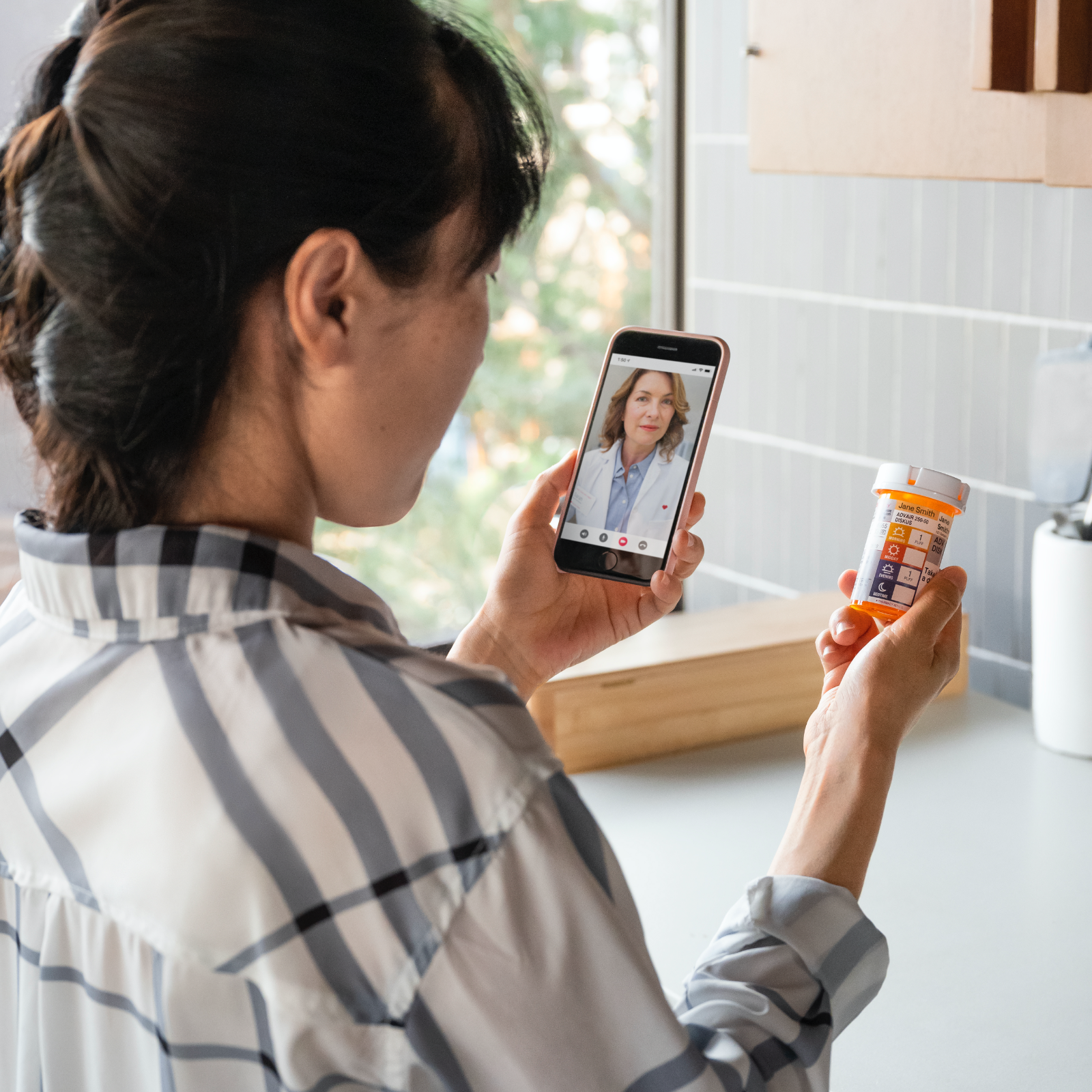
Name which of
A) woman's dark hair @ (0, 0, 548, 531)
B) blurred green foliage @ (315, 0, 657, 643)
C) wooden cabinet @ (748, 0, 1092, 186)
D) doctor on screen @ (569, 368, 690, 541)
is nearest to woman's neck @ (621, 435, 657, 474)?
doctor on screen @ (569, 368, 690, 541)

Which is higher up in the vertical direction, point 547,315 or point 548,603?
point 547,315

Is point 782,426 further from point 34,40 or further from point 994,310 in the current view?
point 34,40

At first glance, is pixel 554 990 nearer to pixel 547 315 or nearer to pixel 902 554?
pixel 902 554

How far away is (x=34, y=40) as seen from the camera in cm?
A: 146

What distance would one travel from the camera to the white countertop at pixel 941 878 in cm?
85

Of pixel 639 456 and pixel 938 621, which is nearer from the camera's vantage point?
pixel 938 621

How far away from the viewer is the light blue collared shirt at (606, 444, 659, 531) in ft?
3.29

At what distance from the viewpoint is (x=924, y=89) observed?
1.07 metres

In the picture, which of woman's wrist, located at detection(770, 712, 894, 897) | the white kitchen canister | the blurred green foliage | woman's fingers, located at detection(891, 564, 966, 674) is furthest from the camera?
the blurred green foliage

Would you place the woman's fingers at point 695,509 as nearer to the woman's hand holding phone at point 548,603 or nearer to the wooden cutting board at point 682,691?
the woman's hand holding phone at point 548,603

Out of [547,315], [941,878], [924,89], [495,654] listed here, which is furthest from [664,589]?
[547,315]

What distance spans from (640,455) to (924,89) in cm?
39

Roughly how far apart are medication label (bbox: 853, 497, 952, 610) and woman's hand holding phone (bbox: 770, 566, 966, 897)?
0.5 inches

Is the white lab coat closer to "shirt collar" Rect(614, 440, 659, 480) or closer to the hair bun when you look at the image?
"shirt collar" Rect(614, 440, 659, 480)
